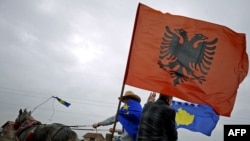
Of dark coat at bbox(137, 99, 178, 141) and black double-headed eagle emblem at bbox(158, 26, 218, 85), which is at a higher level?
black double-headed eagle emblem at bbox(158, 26, 218, 85)

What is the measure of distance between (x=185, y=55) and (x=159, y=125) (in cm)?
211

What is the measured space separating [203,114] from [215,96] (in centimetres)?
532

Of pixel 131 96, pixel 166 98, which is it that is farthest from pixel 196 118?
pixel 166 98

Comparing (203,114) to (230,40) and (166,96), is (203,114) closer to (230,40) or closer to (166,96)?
(230,40)

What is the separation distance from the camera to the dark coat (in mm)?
5015

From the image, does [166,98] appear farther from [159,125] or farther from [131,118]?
[131,118]

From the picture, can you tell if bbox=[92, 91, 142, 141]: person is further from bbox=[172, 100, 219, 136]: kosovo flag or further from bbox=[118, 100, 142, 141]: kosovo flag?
bbox=[172, 100, 219, 136]: kosovo flag

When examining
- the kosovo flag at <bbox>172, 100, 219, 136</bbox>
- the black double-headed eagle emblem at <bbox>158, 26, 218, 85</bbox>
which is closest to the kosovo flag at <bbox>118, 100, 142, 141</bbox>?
the black double-headed eagle emblem at <bbox>158, 26, 218, 85</bbox>

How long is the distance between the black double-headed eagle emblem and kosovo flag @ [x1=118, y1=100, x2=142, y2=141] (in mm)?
1267

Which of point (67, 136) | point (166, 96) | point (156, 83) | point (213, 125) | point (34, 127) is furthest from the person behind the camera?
point (213, 125)

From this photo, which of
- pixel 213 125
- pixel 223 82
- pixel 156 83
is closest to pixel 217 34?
pixel 223 82

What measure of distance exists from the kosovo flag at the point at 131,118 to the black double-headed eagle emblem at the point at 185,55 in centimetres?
127

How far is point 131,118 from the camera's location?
688cm

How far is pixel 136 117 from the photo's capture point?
6.86 m
